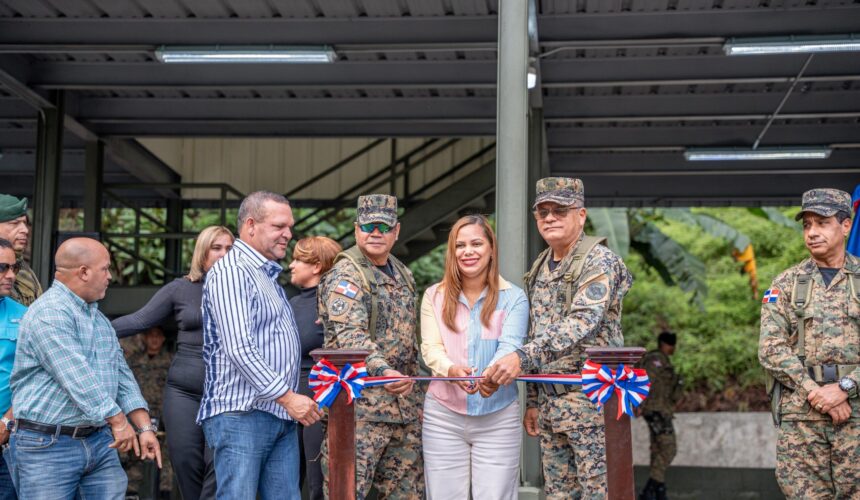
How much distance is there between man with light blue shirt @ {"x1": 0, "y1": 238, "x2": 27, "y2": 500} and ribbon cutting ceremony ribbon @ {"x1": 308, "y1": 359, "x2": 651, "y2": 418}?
58.9 inches

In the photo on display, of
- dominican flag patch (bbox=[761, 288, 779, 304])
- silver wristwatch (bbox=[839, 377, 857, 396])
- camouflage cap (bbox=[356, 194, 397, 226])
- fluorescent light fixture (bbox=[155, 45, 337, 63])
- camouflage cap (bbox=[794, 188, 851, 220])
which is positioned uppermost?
fluorescent light fixture (bbox=[155, 45, 337, 63])

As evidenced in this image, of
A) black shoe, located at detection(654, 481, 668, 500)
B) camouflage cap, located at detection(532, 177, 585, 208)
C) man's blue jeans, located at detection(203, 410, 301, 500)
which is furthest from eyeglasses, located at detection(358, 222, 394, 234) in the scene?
black shoe, located at detection(654, 481, 668, 500)

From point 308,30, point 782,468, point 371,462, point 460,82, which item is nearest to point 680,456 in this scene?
point 460,82

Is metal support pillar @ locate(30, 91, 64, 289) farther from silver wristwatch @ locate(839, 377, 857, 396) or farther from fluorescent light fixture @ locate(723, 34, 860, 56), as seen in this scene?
silver wristwatch @ locate(839, 377, 857, 396)

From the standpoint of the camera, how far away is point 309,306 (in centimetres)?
611

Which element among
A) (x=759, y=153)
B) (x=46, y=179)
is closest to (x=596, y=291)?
(x=46, y=179)

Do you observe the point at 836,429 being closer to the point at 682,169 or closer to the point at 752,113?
the point at 752,113

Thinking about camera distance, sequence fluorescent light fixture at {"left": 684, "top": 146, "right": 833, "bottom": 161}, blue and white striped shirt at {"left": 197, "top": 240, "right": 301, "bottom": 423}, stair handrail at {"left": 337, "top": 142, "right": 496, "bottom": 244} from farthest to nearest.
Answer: stair handrail at {"left": 337, "top": 142, "right": 496, "bottom": 244} → fluorescent light fixture at {"left": 684, "top": 146, "right": 833, "bottom": 161} → blue and white striped shirt at {"left": 197, "top": 240, "right": 301, "bottom": 423}

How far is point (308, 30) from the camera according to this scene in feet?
33.7

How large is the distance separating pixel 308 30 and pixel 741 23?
4.14 metres

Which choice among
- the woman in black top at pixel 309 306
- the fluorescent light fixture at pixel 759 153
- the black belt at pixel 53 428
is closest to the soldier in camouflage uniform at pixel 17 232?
the black belt at pixel 53 428

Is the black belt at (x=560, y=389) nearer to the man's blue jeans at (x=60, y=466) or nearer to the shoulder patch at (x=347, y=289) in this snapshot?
the shoulder patch at (x=347, y=289)

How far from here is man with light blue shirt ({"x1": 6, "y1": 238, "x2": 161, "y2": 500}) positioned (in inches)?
175

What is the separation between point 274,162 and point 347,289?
13.0 meters
